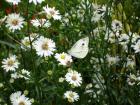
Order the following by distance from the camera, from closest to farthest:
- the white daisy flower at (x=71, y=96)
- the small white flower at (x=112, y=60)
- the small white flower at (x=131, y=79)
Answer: the white daisy flower at (x=71, y=96) < the small white flower at (x=131, y=79) < the small white flower at (x=112, y=60)

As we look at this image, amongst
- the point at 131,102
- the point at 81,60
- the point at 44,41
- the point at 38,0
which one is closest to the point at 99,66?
the point at 81,60

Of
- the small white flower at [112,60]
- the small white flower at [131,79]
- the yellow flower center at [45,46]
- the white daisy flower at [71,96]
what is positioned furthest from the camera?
the small white flower at [112,60]

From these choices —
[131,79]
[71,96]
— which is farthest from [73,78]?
[131,79]

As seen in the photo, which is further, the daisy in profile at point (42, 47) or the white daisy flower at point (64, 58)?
the white daisy flower at point (64, 58)

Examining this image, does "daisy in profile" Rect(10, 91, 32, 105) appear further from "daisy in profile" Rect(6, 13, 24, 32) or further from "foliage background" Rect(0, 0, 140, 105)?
"daisy in profile" Rect(6, 13, 24, 32)

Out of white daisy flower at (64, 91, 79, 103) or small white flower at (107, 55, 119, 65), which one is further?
small white flower at (107, 55, 119, 65)

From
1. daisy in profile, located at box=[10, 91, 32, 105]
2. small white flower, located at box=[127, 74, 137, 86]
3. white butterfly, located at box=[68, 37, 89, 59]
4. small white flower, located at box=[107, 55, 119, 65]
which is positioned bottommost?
daisy in profile, located at box=[10, 91, 32, 105]

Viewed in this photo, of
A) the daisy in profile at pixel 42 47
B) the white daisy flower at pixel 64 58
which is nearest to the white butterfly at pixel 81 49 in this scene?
the white daisy flower at pixel 64 58

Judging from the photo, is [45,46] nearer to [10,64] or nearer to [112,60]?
[10,64]

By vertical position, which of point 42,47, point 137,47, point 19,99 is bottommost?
point 19,99

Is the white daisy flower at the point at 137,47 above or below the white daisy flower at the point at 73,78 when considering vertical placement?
above

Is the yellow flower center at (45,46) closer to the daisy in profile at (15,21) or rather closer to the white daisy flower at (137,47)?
the daisy in profile at (15,21)

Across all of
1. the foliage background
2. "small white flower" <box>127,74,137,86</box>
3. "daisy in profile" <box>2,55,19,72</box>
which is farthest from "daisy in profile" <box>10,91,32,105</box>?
"small white flower" <box>127,74,137,86</box>
